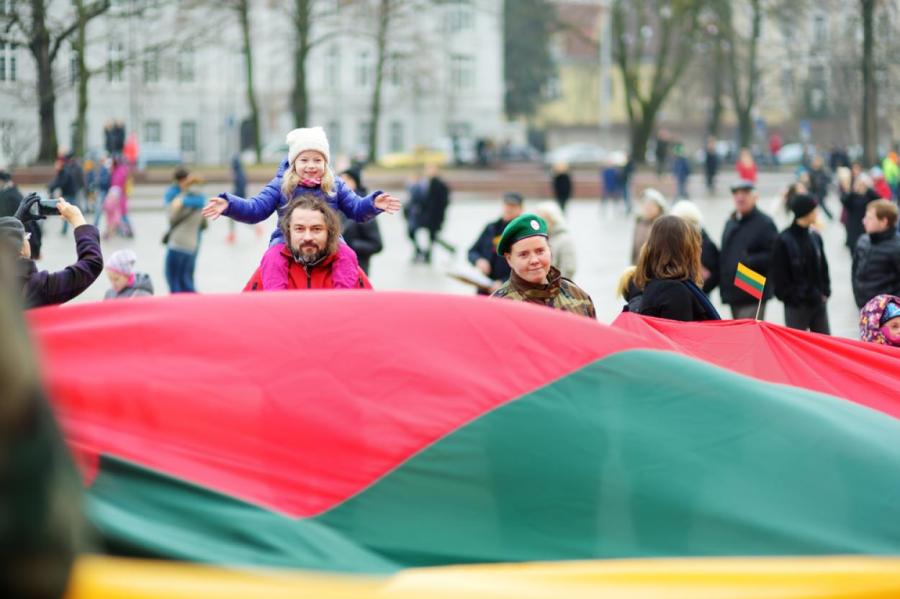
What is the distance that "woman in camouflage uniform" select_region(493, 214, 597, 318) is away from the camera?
7.70 meters

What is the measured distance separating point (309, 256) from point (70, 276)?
4.53 feet

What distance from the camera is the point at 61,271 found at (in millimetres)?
7797

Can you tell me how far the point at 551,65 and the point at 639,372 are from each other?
8870 cm

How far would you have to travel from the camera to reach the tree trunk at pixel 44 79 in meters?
37.6

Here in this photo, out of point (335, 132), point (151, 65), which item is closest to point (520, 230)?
point (151, 65)

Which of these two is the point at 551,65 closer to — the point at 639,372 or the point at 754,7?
the point at 754,7

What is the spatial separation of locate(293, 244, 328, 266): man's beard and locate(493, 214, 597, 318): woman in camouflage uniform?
105cm

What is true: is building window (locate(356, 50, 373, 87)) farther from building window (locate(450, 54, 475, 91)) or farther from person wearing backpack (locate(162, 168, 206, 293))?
person wearing backpack (locate(162, 168, 206, 293))

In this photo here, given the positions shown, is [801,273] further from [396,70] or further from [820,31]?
[820,31]

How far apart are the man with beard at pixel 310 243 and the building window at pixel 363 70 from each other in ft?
261

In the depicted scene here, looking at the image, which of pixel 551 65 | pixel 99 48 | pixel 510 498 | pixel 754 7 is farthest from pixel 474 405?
pixel 551 65

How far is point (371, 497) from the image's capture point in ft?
15.6

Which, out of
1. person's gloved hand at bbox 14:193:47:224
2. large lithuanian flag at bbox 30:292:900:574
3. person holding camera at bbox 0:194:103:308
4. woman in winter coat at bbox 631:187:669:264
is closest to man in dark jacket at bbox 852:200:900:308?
woman in winter coat at bbox 631:187:669:264

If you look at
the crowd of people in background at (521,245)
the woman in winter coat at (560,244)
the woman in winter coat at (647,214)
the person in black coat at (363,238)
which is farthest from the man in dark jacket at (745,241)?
the person in black coat at (363,238)
